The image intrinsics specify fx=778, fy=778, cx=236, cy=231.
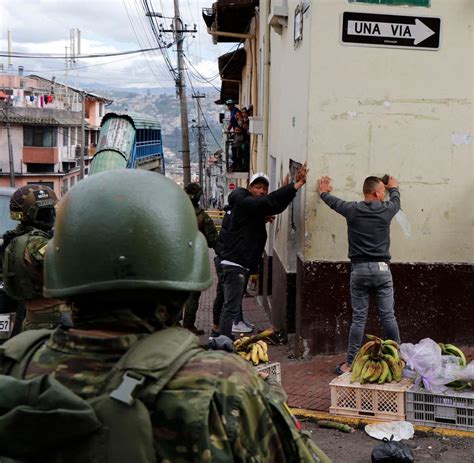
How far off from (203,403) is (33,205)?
415 centimetres

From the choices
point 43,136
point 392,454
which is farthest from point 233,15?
point 43,136

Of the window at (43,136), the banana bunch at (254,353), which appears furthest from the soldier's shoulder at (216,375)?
the window at (43,136)

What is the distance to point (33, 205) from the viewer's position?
5723 mm

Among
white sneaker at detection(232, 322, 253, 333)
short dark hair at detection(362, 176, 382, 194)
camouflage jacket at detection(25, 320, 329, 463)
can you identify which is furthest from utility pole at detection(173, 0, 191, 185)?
camouflage jacket at detection(25, 320, 329, 463)

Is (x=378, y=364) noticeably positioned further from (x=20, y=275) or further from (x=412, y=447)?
(x=20, y=275)

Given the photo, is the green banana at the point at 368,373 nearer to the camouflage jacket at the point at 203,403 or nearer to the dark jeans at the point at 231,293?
the dark jeans at the point at 231,293

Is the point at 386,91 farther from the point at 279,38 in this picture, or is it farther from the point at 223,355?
the point at 223,355

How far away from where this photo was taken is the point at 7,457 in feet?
6.27

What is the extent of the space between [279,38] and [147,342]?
9.37m

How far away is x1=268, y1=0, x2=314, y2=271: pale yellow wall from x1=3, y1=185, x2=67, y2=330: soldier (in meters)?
3.09

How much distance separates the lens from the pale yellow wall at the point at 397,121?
761 cm

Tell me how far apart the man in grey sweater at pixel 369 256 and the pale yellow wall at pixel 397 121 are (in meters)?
0.64

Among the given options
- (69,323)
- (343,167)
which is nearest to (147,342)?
(69,323)

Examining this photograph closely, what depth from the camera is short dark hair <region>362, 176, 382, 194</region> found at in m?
7.05
